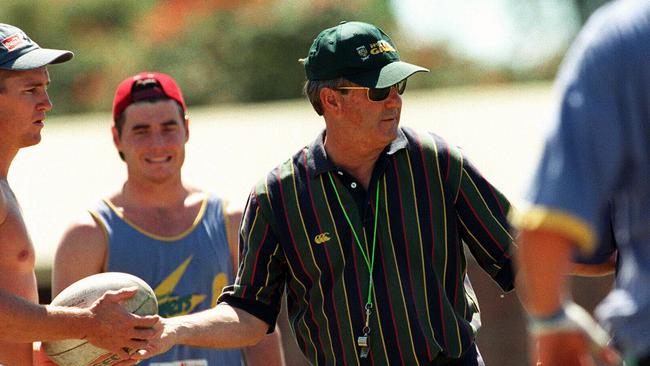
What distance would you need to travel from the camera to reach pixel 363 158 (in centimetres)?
542

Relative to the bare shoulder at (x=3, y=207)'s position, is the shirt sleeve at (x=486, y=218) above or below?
below

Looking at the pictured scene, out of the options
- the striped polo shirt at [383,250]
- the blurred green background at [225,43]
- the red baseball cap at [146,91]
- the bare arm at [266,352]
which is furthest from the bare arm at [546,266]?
the blurred green background at [225,43]

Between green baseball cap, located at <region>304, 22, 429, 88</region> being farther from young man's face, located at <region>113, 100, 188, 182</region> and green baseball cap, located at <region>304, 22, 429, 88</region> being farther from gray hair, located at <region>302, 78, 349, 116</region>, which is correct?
young man's face, located at <region>113, 100, 188, 182</region>

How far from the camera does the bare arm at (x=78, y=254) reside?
607 cm

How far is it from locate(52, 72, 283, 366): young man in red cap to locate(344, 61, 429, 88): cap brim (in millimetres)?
1354

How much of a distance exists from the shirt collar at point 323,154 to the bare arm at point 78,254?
1261 millimetres

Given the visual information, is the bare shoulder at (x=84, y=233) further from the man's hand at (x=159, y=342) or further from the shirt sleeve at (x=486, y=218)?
the shirt sleeve at (x=486, y=218)

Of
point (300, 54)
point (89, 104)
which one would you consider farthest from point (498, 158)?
point (89, 104)

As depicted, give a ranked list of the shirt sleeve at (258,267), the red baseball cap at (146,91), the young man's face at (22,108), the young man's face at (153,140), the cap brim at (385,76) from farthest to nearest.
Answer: the red baseball cap at (146,91) < the young man's face at (153,140) < the young man's face at (22,108) < the shirt sleeve at (258,267) < the cap brim at (385,76)

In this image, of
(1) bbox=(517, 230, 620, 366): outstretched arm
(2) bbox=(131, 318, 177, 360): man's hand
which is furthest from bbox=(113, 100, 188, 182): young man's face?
(1) bbox=(517, 230, 620, 366): outstretched arm

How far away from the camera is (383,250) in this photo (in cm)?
525

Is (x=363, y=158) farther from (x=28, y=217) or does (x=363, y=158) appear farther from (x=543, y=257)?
(x=28, y=217)

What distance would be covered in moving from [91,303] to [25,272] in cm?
34

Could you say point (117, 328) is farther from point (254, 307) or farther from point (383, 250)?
point (383, 250)
